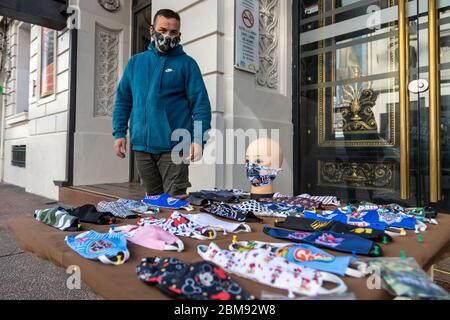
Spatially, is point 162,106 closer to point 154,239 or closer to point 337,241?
point 154,239

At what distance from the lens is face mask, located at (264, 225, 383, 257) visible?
2.69 feet

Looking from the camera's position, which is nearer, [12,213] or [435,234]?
[435,234]

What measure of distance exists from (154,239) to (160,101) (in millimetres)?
1275

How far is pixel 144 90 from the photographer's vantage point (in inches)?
79.4

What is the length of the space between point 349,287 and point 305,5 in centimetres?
367

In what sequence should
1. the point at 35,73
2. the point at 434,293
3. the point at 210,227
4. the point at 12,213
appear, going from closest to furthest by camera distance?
the point at 434,293
the point at 210,227
the point at 12,213
the point at 35,73

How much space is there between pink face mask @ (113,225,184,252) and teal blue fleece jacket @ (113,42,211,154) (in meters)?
1.07

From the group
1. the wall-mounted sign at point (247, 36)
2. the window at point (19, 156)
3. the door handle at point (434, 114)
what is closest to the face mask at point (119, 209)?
the wall-mounted sign at point (247, 36)

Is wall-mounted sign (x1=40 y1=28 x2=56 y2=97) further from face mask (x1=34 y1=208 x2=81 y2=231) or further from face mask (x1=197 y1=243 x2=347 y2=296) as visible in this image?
face mask (x1=197 y1=243 x2=347 y2=296)

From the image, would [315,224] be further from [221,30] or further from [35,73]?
[35,73]

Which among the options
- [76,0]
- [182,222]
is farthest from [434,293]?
[76,0]

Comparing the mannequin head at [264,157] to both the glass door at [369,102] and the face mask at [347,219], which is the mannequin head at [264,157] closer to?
the face mask at [347,219]

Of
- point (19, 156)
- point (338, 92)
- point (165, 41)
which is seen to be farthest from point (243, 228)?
point (19, 156)

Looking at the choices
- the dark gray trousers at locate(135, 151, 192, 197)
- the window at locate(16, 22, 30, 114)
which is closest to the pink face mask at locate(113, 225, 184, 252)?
the dark gray trousers at locate(135, 151, 192, 197)
